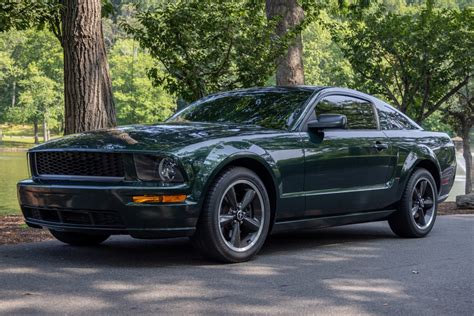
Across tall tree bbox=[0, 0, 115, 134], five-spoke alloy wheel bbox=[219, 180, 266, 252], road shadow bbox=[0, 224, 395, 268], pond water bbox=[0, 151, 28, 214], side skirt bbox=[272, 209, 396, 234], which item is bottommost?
pond water bbox=[0, 151, 28, 214]

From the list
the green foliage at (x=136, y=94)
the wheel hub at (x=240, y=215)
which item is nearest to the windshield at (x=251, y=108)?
the wheel hub at (x=240, y=215)

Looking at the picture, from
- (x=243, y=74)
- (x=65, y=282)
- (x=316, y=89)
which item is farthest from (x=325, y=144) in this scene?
(x=243, y=74)

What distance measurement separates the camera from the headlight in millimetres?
5945

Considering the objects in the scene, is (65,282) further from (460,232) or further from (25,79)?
(25,79)

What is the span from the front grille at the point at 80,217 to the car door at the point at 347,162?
5.99ft

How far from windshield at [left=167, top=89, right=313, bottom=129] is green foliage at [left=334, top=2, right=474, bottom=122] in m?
11.7

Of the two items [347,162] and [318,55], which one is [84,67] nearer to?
[347,162]

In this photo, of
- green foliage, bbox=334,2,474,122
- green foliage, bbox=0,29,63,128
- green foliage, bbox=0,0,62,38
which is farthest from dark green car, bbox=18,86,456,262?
green foliage, bbox=0,29,63,128

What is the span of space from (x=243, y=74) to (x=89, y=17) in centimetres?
392

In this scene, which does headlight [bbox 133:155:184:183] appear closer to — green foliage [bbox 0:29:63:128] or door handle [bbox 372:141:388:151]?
door handle [bbox 372:141:388:151]

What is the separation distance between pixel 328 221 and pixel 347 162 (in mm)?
576

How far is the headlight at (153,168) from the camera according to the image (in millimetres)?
5945

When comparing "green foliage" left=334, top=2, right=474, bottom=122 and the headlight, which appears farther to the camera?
"green foliage" left=334, top=2, right=474, bottom=122

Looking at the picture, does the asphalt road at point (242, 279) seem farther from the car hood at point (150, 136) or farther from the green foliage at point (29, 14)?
the green foliage at point (29, 14)
